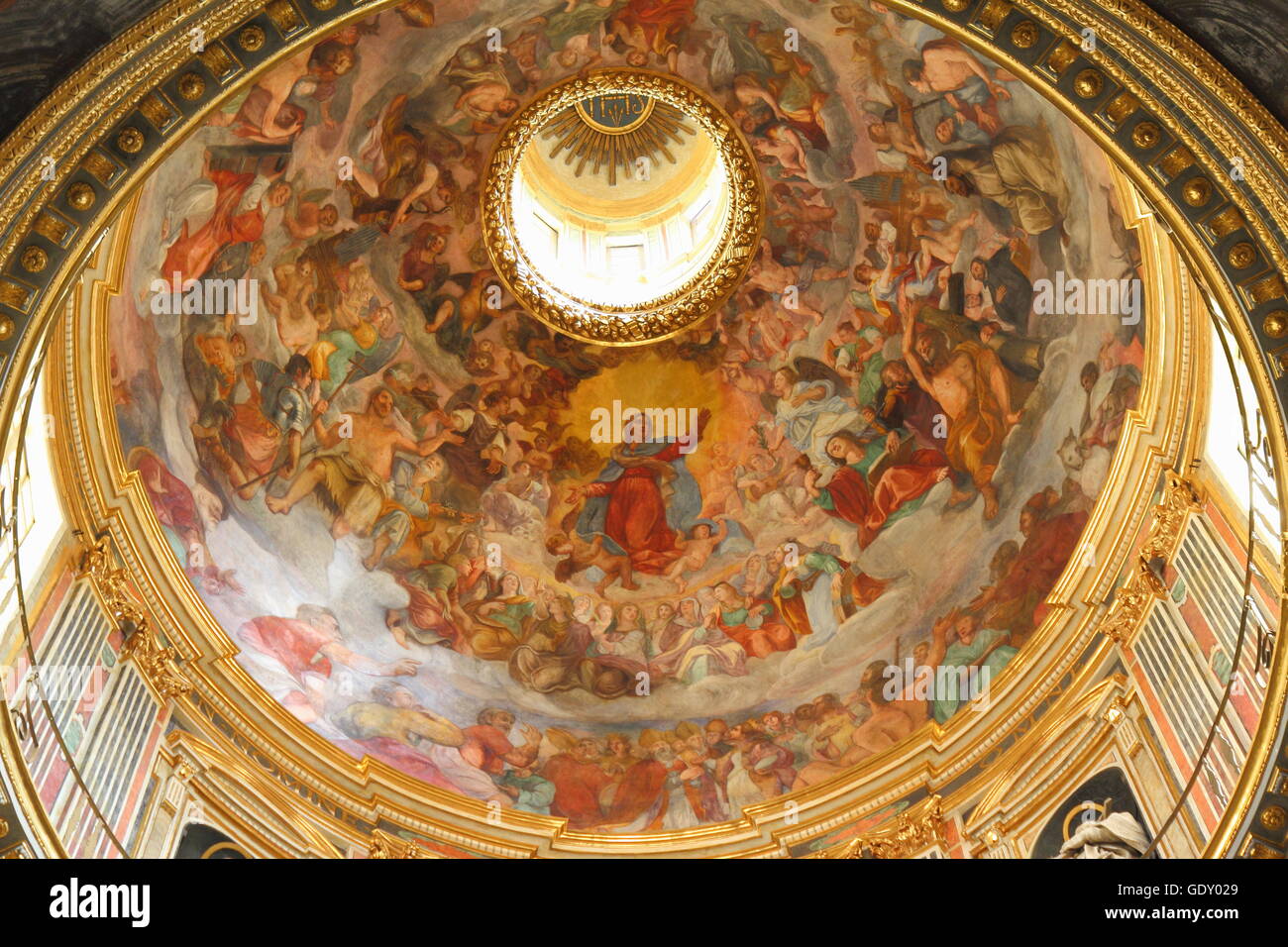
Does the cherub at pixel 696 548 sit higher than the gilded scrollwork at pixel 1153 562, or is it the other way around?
the cherub at pixel 696 548

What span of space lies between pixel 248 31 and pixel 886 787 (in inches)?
420

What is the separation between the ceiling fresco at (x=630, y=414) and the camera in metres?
16.4

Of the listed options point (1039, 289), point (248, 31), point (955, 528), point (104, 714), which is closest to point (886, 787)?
point (955, 528)

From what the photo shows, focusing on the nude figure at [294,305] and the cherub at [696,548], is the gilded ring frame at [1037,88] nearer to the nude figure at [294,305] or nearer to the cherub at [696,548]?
the nude figure at [294,305]

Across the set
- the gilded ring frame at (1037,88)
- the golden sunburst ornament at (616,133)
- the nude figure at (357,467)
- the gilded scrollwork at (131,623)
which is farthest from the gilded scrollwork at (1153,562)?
the gilded scrollwork at (131,623)

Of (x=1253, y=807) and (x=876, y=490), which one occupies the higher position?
(x=876, y=490)

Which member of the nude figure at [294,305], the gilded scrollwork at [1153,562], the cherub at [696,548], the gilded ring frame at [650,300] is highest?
the gilded ring frame at [650,300]

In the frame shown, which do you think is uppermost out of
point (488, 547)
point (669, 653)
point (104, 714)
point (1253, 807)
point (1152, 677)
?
point (488, 547)

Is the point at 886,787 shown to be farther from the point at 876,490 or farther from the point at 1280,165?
the point at 1280,165

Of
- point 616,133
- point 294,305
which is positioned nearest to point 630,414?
point 616,133

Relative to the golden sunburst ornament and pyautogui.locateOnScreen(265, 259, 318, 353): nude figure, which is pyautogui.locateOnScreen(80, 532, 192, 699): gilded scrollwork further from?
the golden sunburst ornament

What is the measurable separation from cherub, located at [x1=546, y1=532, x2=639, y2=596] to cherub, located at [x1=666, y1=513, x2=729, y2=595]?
567 mm

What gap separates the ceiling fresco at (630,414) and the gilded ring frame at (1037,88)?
4789 mm
